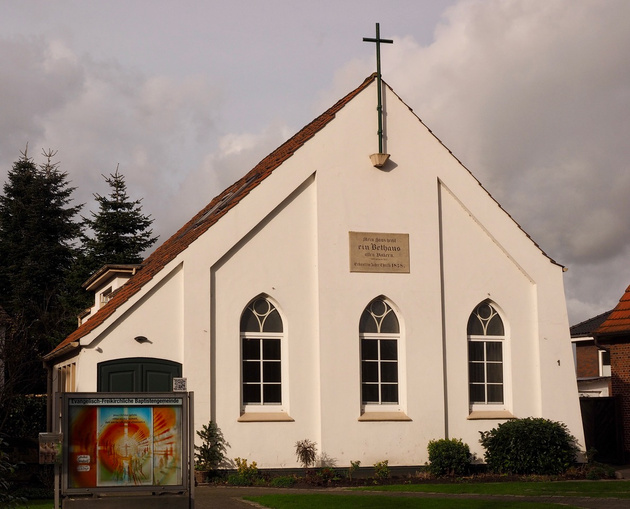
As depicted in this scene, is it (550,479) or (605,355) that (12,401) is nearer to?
(550,479)

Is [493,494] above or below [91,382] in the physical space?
below

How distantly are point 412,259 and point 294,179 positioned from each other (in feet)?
11.4

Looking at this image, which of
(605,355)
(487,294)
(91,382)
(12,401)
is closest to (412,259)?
(487,294)

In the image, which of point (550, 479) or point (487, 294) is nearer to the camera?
point (550, 479)

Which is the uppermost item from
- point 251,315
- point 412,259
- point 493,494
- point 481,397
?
point 412,259

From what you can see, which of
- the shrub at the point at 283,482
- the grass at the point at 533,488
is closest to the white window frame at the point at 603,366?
the grass at the point at 533,488

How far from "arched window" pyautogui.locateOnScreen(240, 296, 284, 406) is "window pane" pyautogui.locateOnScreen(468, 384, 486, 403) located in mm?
4876

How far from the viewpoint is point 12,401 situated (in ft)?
87.2

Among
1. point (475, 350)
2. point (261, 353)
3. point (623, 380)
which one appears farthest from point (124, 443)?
point (623, 380)

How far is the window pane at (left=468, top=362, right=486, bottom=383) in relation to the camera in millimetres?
23703

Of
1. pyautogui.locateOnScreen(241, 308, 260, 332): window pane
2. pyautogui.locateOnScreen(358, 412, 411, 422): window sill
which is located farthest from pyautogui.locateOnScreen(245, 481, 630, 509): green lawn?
pyautogui.locateOnScreen(241, 308, 260, 332): window pane

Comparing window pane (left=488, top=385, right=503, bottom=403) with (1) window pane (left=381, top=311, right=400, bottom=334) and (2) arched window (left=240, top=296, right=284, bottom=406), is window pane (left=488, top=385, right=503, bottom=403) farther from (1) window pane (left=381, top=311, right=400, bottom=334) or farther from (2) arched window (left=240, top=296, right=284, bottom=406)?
(2) arched window (left=240, top=296, right=284, bottom=406)

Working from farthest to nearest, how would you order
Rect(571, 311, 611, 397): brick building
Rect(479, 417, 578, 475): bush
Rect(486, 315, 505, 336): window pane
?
Rect(571, 311, 611, 397): brick building → Rect(486, 315, 505, 336): window pane → Rect(479, 417, 578, 475): bush

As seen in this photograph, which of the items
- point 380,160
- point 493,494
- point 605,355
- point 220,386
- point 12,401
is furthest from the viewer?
point 605,355
